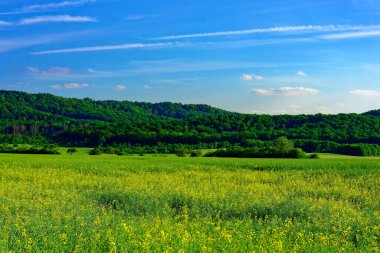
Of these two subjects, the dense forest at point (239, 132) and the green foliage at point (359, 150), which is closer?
the green foliage at point (359, 150)

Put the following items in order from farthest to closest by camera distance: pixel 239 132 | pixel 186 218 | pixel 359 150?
pixel 239 132 < pixel 359 150 < pixel 186 218

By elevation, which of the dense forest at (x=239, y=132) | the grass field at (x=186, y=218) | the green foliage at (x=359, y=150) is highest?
the dense forest at (x=239, y=132)

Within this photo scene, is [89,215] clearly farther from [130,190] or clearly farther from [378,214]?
[378,214]

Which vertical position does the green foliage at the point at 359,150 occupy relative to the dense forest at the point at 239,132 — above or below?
below

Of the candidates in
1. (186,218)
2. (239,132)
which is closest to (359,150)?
(239,132)

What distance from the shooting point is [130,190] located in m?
21.1

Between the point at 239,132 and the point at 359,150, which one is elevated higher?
the point at 239,132

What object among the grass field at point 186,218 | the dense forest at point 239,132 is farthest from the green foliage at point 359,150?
the grass field at point 186,218

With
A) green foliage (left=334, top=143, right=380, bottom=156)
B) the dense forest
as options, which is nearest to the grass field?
green foliage (left=334, top=143, right=380, bottom=156)

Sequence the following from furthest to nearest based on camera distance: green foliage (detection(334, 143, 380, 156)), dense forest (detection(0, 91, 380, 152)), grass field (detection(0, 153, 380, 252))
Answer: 1. dense forest (detection(0, 91, 380, 152))
2. green foliage (detection(334, 143, 380, 156))
3. grass field (detection(0, 153, 380, 252))

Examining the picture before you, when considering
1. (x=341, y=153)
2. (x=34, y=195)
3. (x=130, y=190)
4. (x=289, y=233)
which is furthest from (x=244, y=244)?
(x=341, y=153)

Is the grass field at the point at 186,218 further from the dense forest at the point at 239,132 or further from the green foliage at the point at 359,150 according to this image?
the dense forest at the point at 239,132

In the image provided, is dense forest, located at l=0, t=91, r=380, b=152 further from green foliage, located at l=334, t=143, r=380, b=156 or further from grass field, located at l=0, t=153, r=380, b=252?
grass field, located at l=0, t=153, r=380, b=252

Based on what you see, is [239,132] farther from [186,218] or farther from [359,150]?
[186,218]
